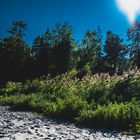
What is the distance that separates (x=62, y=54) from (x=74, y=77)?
24296mm

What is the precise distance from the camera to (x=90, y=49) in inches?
2751

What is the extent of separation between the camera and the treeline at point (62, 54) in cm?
5534

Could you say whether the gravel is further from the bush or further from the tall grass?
Answer: the tall grass

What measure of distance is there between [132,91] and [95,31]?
200ft

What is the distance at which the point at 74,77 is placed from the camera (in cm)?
3178

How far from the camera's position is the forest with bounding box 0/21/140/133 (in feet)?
43.0

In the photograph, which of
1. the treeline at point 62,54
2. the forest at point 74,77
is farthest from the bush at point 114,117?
the treeline at point 62,54

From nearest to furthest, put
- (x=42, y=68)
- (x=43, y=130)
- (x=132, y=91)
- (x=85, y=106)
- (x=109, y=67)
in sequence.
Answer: (x=43, y=130) < (x=85, y=106) < (x=132, y=91) < (x=42, y=68) < (x=109, y=67)

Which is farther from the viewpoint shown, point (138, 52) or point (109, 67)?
point (138, 52)

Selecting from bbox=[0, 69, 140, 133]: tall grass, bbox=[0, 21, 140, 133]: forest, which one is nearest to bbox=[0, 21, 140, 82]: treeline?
bbox=[0, 21, 140, 133]: forest

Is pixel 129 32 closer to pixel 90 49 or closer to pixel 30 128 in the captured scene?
pixel 90 49

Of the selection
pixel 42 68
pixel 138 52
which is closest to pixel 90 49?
pixel 138 52

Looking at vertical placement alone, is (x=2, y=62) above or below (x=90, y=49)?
below

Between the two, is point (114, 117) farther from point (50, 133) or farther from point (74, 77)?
point (74, 77)
